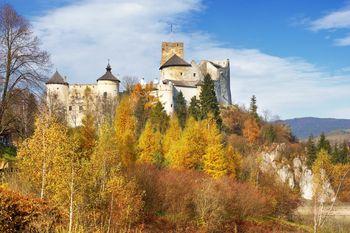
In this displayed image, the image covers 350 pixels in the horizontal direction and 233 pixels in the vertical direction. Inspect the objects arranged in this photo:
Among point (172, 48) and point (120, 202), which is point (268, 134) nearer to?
point (172, 48)

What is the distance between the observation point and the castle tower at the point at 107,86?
61.4 meters

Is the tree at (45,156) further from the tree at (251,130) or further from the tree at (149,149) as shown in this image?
the tree at (251,130)

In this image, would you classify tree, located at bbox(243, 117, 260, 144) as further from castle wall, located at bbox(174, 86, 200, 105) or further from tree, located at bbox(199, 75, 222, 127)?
tree, located at bbox(199, 75, 222, 127)

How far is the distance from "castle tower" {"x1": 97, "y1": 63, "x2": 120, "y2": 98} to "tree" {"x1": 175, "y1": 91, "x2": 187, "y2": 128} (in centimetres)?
864

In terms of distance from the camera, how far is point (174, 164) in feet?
117

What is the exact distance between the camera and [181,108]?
56.1 m

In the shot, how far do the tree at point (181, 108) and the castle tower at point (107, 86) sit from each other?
864 centimetres

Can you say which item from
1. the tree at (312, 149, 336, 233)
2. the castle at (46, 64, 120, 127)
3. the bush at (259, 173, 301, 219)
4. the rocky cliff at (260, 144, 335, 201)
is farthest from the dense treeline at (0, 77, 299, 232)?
the rocky cliff at (260, 144, 335, 201)

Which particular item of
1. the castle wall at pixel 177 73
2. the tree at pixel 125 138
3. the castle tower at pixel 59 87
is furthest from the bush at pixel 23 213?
the castle wall at pixel 177 73

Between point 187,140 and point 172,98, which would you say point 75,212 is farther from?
point 172,98

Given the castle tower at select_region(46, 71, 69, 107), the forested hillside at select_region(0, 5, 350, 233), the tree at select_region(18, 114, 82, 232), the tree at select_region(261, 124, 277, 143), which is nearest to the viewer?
the forested hillside at select_region(0, 5, 350, 233)

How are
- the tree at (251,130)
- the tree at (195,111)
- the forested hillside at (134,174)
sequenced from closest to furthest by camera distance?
1. the forested hillside at (134,174)
2. the tree at (195,111)
3. the tree at (251,130)

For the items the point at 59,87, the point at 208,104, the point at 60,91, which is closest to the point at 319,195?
the point at 208,104

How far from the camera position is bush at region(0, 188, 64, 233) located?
40.1 feet
